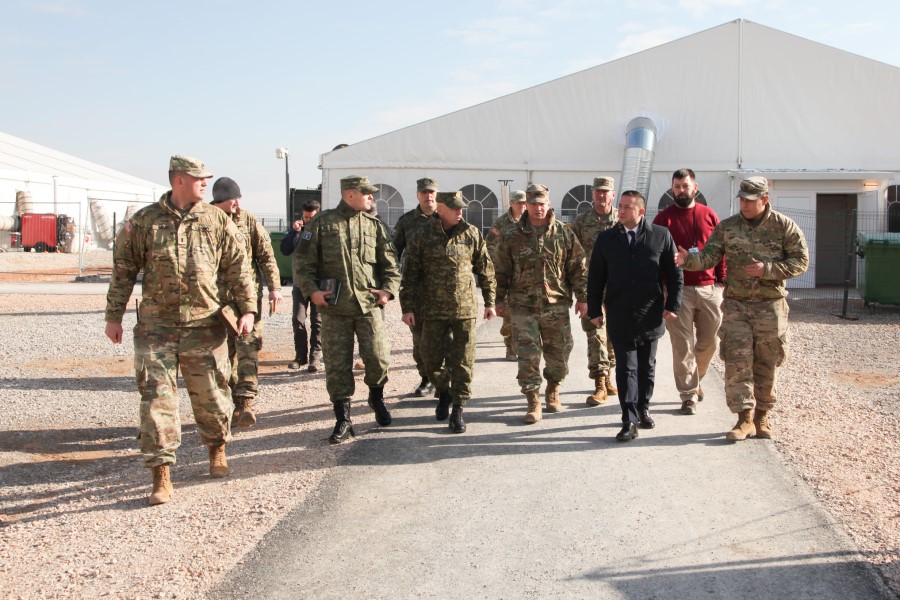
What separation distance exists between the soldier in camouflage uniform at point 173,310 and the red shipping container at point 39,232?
112 feet

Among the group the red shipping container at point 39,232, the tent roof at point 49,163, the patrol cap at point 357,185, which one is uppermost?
the tent roof at point 49,163

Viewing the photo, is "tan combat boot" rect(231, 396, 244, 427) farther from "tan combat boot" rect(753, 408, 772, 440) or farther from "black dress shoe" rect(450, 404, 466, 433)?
"tan combat boot" rect(753, 408, 772, 440)

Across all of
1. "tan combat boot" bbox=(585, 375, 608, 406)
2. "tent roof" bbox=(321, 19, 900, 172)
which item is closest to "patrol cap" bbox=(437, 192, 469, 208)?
"tan combat boot" bbox=(585, 375, 608, 406)

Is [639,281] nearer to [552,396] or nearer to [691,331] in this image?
[691,331]

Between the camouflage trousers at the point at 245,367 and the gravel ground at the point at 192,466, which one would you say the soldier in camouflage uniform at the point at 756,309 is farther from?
the camouflage trousers at the point at 245,367

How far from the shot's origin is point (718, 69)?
20906 mm

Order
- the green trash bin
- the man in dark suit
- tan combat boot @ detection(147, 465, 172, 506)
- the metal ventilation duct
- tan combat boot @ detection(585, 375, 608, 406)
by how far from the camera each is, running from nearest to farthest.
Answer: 1. tan combat boot @ detection(147, 465, 172, 506)
2. the man in dark suit
3. tan combat boot @ detection(585, 375, 608, 406)
4. the green trash bin
5. the metal ventilation duct

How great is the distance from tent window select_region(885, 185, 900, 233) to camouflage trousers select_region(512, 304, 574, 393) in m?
15.7

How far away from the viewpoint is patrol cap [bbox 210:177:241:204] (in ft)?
22.7

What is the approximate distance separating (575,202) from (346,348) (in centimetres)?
1545

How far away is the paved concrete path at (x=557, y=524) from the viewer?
3.85m

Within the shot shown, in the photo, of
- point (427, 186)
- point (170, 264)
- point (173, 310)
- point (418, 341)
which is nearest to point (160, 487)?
point (173, 310)

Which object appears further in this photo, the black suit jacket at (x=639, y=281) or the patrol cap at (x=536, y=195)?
the patrol cap at (x=536, y=195)

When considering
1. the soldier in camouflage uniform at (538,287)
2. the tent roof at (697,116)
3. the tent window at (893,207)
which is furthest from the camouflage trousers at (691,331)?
the tent window at (893,207)
